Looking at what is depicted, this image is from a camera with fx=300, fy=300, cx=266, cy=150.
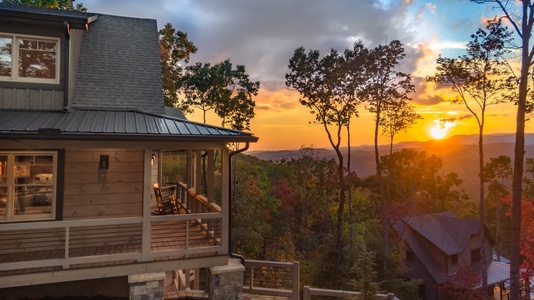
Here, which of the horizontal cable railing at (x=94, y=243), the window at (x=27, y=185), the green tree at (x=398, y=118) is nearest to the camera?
the horizontal cable railing at (x=94, y=243)

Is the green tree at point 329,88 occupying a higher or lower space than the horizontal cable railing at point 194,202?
higher

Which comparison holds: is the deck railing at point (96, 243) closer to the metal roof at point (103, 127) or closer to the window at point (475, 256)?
the metal roof at point (103, 127)

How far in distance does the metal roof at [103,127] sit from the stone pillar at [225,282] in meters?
2.87

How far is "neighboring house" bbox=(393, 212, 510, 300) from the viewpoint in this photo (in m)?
18.8

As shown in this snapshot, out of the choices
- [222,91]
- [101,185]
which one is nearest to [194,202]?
[101,185]

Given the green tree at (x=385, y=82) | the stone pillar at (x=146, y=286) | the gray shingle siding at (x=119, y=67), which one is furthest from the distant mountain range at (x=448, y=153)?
the stone pillar at (x=146, y=286)

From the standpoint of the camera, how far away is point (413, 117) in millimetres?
20266

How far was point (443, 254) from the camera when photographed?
19531 millimetres

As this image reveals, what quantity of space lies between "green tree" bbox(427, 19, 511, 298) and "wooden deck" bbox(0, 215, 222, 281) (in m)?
15.1

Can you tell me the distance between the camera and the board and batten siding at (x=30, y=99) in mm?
6793

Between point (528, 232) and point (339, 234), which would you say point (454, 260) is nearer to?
point (528, 232)

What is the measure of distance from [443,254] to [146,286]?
19.8 m

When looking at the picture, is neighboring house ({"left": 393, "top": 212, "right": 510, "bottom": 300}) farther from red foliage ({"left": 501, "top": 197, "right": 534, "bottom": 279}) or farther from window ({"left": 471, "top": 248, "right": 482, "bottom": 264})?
red foliage ({"left": 501, "top": 197, "right": 534, "bottom": 279})

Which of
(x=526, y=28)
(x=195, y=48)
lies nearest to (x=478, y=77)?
(x=526, y=28)
